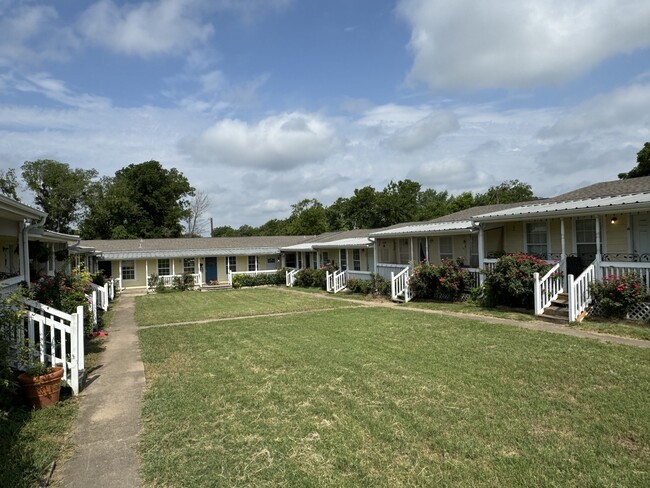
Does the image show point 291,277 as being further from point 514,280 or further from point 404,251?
point 514,280

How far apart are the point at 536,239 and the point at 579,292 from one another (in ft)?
13.4

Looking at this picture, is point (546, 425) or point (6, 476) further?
point (546, 425)

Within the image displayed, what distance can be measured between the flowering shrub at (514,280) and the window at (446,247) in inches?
168

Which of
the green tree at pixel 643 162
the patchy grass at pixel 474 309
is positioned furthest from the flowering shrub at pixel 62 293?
the green tree at pixel 643 162

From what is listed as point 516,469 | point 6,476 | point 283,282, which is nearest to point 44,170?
point 283,282

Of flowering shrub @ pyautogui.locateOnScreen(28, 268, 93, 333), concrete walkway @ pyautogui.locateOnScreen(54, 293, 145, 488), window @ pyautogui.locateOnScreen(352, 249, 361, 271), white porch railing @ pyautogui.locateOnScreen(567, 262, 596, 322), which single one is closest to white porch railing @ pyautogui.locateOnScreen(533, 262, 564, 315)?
white porch railing @ pyautogui.locateOnScreen(567, 262, 596, 322)

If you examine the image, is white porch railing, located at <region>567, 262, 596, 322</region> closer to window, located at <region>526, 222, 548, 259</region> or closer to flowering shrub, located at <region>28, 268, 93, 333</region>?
window, located at <region>526, 222, 548, 259</region>

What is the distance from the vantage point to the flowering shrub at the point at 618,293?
9.70 m

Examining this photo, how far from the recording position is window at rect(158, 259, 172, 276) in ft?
88.7

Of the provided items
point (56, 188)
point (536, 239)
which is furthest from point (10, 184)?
point (536, 239)

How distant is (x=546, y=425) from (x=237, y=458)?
10.5 feet

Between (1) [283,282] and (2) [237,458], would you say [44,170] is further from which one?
(2) [237,458]

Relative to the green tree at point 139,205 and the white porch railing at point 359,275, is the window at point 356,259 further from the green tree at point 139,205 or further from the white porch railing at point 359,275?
the green tree at point 139,205

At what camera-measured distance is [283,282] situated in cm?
2762
